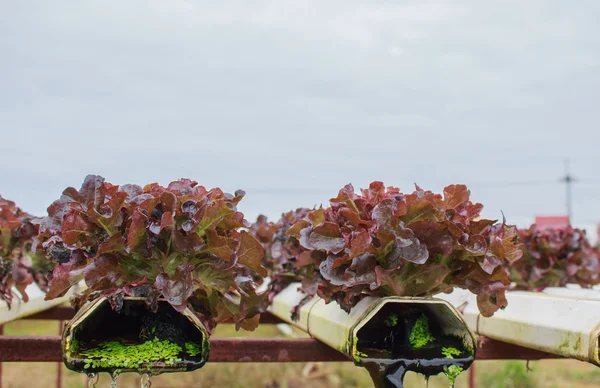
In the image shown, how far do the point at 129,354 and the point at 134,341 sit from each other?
0.44 feet

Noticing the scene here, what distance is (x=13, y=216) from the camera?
9.04 feet

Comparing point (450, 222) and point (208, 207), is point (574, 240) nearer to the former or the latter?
point (450, 222)

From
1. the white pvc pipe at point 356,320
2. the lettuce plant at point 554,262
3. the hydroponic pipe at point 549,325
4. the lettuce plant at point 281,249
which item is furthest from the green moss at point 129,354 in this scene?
the lettuce plant at point 554,262

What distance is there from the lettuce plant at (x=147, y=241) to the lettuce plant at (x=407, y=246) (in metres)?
0.26

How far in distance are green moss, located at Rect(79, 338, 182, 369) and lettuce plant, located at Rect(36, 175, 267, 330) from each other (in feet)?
0.45

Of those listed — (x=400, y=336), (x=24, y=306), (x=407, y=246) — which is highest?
(x=407, y=246)

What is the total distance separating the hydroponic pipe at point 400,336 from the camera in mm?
1826

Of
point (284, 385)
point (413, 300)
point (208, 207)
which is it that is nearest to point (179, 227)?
point (208, 207)

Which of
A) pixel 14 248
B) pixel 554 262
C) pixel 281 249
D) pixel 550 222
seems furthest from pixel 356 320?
pixel 550 222

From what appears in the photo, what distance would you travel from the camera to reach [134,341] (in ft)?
6.28

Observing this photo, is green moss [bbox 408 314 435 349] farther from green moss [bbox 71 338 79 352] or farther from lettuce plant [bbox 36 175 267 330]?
green moss [bbox 71 338 79 352]

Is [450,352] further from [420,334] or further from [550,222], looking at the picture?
[550,222]

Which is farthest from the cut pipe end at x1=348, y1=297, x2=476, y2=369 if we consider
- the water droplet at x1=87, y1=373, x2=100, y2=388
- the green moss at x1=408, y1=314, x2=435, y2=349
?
the water droplet at x1=87, y1=373, x2=100, y2=388

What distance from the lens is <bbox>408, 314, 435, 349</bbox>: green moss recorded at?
2.00 m
